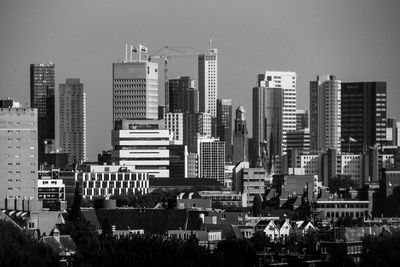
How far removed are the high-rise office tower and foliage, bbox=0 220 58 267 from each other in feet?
134

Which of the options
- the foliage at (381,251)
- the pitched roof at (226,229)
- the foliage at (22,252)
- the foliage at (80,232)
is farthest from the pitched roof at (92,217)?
the foliage at (22,252)

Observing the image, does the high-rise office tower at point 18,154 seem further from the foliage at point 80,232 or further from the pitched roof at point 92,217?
the foliage at point 80,232

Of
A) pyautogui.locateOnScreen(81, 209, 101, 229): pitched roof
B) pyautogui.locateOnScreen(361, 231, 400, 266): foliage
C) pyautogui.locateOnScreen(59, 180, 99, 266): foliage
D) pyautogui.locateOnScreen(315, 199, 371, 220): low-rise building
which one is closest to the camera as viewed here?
pyautogui.locateOnScreen(361, 231, 400, 266): foliage

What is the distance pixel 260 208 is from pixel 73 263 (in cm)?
7229

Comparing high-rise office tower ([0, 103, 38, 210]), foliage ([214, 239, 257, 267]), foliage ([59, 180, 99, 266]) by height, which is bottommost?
foliage ([214, 239, 257, 267])

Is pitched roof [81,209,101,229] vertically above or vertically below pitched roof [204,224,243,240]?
above

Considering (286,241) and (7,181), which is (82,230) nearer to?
(286,241)

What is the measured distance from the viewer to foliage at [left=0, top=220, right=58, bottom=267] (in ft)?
329

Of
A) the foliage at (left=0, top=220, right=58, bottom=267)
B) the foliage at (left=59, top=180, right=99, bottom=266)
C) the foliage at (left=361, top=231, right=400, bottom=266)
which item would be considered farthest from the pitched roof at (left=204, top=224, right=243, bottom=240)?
the foliage at (left=0, top=220, right=58, bottom=267)

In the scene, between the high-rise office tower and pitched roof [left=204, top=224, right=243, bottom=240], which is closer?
pitched roof [left=204, top=224, right=243, bottom=240]

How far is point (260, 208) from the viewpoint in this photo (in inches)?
6924

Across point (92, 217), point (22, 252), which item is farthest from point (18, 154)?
point (22, 252)

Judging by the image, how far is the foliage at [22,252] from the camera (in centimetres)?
10025

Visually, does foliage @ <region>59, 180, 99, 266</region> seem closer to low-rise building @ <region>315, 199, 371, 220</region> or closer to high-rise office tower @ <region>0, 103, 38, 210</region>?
high-rise office tower @ <region>0, 103, 38, 210</region>
